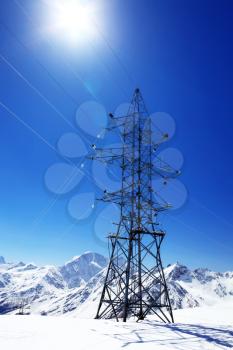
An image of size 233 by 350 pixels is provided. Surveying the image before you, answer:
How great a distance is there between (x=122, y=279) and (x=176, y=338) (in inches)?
621

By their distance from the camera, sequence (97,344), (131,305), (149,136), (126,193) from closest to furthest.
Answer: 1. (97,344)
2. (131,305)
3. (126,193)
4. (149,136)

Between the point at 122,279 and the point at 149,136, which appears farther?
the point at 149,136

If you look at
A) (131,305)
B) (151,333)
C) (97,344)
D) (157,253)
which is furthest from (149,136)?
(97,344)

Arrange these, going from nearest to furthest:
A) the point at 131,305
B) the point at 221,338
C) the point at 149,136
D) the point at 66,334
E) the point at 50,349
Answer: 1. the point at 50,349
2. the point at 66,334
3. the point at 221,338
4. the point at 131,305
5. the point at 149,136

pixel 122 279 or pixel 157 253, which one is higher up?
pixel 157 253

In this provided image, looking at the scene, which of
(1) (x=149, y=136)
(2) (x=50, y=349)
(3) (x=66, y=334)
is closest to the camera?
(2) (x=50, y=349)

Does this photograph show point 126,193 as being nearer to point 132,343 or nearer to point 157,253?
point 157,253

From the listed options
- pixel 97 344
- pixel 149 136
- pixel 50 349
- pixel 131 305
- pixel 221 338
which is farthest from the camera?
pixel 149 136

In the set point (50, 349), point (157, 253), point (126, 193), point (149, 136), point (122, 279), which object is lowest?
point (50, 349)

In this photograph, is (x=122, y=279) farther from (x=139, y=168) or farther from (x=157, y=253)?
(x=139, y=168)

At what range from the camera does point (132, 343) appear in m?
9.62

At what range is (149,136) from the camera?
3125 cm

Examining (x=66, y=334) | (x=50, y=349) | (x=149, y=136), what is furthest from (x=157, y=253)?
(x=50, y=349)

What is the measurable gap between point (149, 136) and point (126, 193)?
23.8 feet
